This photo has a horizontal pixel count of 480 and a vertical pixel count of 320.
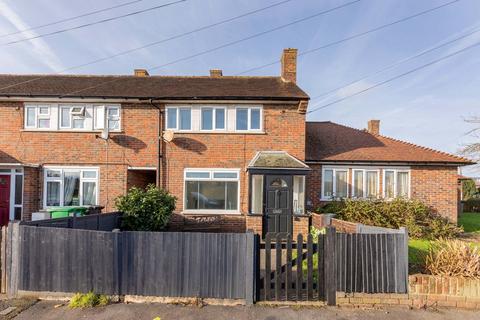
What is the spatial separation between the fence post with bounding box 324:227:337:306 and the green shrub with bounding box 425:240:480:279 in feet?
6.22

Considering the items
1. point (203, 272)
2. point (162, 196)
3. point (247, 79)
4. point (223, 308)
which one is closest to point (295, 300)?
point (223, 308)

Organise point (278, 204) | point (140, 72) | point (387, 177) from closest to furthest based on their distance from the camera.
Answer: point (278, 204) < point (387, 177) < point (140, 72)

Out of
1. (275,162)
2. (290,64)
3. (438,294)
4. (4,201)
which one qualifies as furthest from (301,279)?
(4,201)

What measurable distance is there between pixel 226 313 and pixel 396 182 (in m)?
10.6

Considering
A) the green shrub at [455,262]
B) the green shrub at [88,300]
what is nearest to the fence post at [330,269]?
the green shrub at [455,262]

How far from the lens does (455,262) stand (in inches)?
190

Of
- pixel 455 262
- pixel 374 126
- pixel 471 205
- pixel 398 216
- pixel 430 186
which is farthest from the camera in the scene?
pixel 471 205

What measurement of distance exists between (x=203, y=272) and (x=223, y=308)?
26.0 inches

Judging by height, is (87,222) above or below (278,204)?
below

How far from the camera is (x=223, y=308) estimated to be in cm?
450

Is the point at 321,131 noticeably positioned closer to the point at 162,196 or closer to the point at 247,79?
the point at 247,79

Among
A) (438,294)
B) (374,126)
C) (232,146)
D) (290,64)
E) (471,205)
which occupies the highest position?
(290,64)

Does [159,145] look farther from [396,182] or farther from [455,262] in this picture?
[396,182]

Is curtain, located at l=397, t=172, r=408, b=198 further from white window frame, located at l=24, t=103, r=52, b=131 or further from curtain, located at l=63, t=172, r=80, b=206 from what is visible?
white window frame, located at l=24, t=103, r=52, b=131
